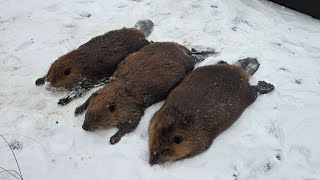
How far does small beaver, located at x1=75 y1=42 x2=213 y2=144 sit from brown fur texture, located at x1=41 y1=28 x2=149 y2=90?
1.01ft

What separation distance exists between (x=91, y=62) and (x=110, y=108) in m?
0.99

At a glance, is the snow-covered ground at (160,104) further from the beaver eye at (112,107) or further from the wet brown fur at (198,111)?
the beaver eye at (112,107)

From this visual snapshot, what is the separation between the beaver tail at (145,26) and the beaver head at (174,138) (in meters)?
2.47

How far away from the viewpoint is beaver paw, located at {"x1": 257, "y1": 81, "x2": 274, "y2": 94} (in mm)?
6086

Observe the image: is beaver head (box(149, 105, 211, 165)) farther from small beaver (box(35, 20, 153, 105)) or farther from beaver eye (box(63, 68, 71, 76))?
beaver eye (box(63, 68, 71, 76))

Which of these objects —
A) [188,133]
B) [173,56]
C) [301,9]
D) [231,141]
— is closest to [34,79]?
[173,56]

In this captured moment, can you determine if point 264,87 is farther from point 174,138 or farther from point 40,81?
point 40,81

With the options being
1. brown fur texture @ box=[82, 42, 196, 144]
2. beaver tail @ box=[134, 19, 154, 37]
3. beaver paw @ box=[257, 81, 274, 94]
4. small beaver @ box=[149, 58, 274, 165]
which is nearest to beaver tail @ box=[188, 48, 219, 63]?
brown fur texture @ box=[82, 42, 196, 144]

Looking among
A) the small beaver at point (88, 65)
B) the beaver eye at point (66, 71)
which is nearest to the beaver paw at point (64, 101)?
the small beaver at point (88, 65)

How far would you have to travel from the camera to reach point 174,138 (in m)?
5.00

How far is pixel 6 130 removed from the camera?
18.1 feet

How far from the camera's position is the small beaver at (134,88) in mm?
5508

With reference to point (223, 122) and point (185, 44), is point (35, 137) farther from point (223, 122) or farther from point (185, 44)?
point (185, 44)

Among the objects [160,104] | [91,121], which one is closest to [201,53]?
[160,104]
